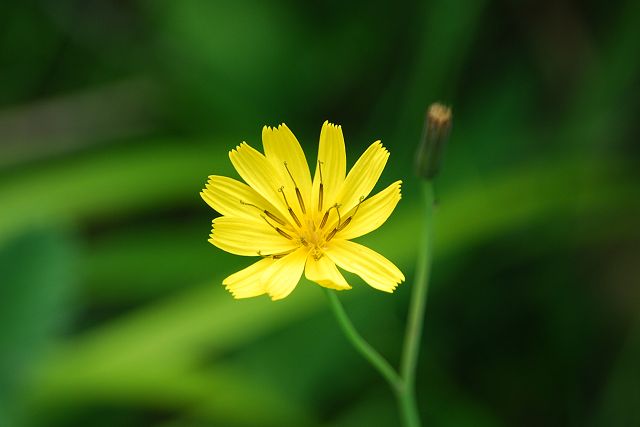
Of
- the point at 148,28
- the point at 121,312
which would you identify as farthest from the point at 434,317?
the point at 148,28

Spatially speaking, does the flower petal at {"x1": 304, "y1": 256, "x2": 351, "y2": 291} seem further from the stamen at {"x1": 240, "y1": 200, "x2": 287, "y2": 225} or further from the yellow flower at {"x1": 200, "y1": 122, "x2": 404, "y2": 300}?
the stamen at {"x1": 240, "y1": 200, "x2": 287, "y2": 225}

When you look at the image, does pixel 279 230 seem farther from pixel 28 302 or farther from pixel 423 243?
pixel 28 302

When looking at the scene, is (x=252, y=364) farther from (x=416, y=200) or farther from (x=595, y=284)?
(x=595, y=284)

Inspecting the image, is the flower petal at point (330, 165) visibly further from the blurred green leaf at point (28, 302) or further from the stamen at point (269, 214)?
the blurred green leaf at point (28, 302)

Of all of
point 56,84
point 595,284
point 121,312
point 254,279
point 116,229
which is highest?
point 56,84

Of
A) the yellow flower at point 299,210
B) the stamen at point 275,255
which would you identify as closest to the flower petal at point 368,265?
the yellow flower at point 299,210

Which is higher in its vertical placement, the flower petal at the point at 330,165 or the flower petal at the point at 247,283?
the flower petal at the point at 330,165

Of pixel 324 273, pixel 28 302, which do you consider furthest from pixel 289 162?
pixel 28 302
